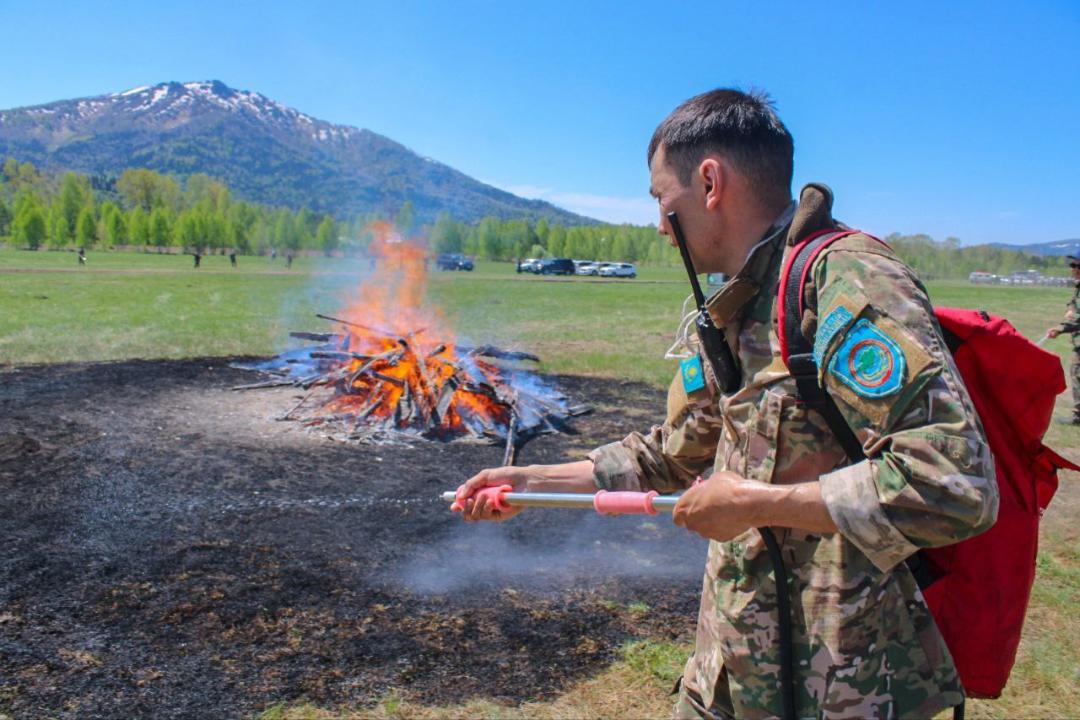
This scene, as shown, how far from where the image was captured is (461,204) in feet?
A: 561

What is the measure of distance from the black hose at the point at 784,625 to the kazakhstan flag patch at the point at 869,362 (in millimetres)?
447

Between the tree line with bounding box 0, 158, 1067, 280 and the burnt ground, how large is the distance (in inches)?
2091

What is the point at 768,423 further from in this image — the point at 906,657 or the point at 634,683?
the point at 634,683

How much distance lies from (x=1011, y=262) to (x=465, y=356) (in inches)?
3846

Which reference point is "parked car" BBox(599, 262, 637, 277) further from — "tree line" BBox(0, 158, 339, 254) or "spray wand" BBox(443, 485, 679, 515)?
"spray wand" BBox(443, 485, 679, 515)

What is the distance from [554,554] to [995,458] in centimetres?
397

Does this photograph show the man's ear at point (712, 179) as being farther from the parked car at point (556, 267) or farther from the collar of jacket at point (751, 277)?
the parked car at point (556, 267)

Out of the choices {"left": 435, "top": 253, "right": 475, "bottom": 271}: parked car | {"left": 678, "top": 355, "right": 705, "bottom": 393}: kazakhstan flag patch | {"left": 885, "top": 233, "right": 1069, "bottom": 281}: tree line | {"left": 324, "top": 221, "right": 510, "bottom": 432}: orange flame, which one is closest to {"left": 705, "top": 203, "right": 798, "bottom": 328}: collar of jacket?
{"left": 678, "top": 355, "right": 705, "bottom": 393}: kazakhstan flag patch

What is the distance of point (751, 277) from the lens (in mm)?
1819

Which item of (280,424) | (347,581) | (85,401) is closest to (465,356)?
(280,424)

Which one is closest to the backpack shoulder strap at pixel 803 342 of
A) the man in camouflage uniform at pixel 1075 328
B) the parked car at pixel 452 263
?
the man in camouflage uniform at pixel 1075 328

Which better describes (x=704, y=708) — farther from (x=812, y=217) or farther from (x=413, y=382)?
(x=413, y=382)

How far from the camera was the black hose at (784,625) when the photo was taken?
1723 mm

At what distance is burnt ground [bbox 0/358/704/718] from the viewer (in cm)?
358
